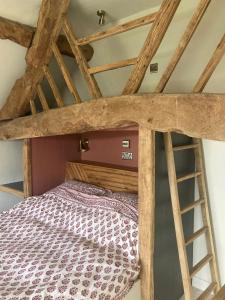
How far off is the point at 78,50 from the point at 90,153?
1410mm

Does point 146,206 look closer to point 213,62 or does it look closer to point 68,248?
point 68,248

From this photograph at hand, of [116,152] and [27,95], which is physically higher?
[27,95]

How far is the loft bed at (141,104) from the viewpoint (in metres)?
1.39

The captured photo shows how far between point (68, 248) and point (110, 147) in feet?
4.13

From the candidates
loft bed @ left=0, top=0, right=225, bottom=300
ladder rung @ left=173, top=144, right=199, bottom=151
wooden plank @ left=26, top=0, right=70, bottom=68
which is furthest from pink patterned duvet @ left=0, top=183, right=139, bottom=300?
wooden plank @ left=26, top=0, right=70, bottom=68

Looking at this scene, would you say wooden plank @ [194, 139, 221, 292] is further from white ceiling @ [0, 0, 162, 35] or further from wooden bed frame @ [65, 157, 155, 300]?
white ceiling @ [0, 0, 162, 35]

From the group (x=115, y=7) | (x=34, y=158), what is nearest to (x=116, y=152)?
(x=34, y=158)

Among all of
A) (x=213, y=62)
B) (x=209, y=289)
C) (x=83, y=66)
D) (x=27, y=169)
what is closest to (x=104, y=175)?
(x=27, y=169)

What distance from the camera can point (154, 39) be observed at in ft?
5.23

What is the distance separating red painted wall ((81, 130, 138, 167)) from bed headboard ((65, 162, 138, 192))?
130mm

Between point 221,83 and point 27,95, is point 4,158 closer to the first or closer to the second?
point 27,95

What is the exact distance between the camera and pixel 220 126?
4.33ft

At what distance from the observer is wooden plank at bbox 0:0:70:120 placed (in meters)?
2.16

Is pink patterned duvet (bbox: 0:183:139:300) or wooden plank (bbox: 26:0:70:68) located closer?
pink patterned duvet (bbox: 0:183:139:300)
